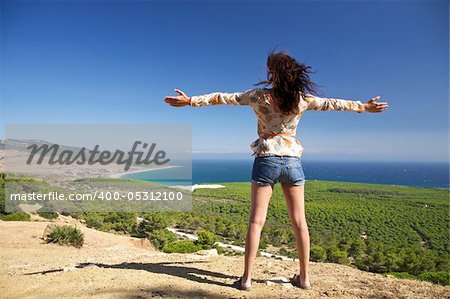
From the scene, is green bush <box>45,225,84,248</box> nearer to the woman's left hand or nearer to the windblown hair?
the windblown hair

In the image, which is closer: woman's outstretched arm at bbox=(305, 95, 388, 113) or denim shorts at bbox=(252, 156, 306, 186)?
denim shorts at bbox=(252, 156, 306, 186)

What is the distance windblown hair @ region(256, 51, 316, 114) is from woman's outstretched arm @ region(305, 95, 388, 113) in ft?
0.58

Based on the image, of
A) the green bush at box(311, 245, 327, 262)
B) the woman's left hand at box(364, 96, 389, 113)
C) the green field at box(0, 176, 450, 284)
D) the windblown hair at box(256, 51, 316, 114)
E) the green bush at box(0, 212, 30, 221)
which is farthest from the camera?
the green field at box(0, 176, 450, 284)

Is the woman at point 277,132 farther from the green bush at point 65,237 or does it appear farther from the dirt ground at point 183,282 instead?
the green bush at point 65,237

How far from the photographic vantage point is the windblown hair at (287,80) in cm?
249

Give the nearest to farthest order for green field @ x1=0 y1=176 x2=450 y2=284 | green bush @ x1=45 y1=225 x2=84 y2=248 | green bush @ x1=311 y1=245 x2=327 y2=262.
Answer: green bush @ x1=45 y1=225 x2=84 y2=248
green bush @ x1=311 y1=245 x2=327 y2=262
green field @ x1=0 y1=176 x2=450 y2=284

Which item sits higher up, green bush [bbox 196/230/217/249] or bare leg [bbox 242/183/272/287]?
bare leg [bbox 242/183/272/287]

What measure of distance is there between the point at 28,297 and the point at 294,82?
2973 mm

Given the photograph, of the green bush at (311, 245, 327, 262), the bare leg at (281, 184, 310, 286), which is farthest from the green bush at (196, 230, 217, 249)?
A: the bare leg at (281, 184, 310, 286)

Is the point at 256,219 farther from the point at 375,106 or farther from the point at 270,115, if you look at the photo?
the point at 375,106

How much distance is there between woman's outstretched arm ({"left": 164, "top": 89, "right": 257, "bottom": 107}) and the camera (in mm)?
2625

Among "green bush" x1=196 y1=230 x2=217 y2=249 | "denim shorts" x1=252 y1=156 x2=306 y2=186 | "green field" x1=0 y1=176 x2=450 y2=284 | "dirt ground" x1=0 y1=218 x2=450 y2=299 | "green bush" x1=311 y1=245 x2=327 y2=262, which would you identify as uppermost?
"denim shorts" x1=252 y1=156 x2=306 y2=186

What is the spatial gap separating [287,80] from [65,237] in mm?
7048

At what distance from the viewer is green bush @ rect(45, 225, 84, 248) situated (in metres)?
7.10
